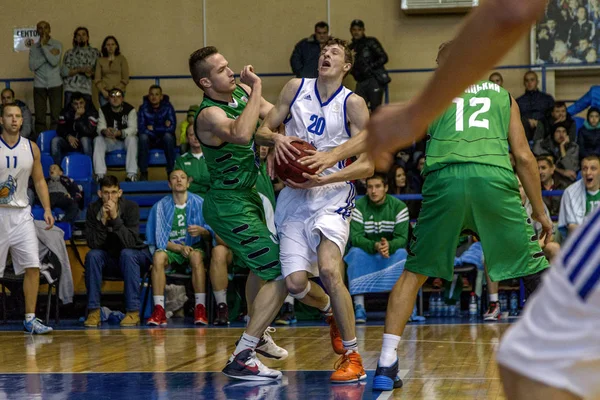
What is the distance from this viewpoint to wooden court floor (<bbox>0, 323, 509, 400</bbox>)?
5.11 m

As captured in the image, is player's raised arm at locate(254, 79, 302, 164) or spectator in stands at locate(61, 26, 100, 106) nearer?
player's raised arm at locate(254, 79, 302, 164)

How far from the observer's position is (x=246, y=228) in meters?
5.72

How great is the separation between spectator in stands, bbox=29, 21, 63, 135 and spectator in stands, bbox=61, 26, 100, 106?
0.21 metres

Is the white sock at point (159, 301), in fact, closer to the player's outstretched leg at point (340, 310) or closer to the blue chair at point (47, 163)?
the blue chair at point (47, 163)

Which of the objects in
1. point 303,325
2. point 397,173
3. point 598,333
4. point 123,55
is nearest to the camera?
point 598,333

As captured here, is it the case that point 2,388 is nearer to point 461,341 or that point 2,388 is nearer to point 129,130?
point 461,341

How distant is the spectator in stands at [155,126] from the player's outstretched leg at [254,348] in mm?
8159

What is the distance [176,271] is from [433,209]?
563cm

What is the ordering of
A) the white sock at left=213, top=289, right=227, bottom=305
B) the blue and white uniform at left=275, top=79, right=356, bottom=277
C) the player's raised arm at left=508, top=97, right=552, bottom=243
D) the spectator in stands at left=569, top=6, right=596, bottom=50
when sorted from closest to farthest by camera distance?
the player's raised arm at left=508, top=97, right=552, bottom=243, the blue and white uniform at left=275, top=79, right=356, bottom=277, the white sock at left=213, top=289, right=227, bottom=305, the spectator in stands at left=569, top=6, right=596, bottom=50

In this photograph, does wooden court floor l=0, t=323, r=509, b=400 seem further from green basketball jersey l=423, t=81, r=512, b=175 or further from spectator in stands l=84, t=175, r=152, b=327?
green basketball jersey l=423, t=81, r=512, b=175

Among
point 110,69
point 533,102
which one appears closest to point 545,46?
point 533,102

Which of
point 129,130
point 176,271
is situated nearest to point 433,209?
point 176,271

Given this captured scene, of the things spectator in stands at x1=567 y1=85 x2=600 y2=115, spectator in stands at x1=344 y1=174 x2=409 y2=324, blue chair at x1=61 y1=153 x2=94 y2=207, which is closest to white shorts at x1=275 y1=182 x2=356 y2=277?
spectator in stands at x1=344 y1=174 x2=409 y2=324

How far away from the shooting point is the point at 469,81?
1.78 m
